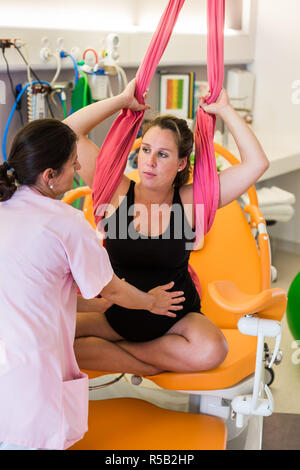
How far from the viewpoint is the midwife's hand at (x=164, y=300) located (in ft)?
5.95

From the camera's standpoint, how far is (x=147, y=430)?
1.95 m

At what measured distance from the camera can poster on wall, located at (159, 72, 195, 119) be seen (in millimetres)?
3967

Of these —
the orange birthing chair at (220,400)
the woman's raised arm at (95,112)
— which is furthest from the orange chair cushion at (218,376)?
the woman's raised arm at (95,112)

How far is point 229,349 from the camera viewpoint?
2090mm

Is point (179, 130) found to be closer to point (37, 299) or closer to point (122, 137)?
point (122, 137)

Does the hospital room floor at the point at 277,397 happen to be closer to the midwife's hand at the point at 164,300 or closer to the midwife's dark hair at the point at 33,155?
the midwife's hand at the point at 164,300

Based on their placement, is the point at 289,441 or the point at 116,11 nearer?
the point at 289,441

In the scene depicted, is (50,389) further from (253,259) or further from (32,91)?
(32,91)

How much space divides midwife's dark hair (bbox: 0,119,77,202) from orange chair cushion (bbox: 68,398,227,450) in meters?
0.86

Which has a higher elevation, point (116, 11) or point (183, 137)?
point (116, 11)

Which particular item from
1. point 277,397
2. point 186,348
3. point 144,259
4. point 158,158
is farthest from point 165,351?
point 277,397

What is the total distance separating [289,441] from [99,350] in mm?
Answer: 908

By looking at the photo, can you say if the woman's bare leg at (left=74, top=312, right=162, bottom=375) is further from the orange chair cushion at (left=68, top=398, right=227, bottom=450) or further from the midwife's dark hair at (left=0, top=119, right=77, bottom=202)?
the midwife's dark hair at (left=0, top=119, right=77, bottom=202)

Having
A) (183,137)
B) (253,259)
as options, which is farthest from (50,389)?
(253,259)
